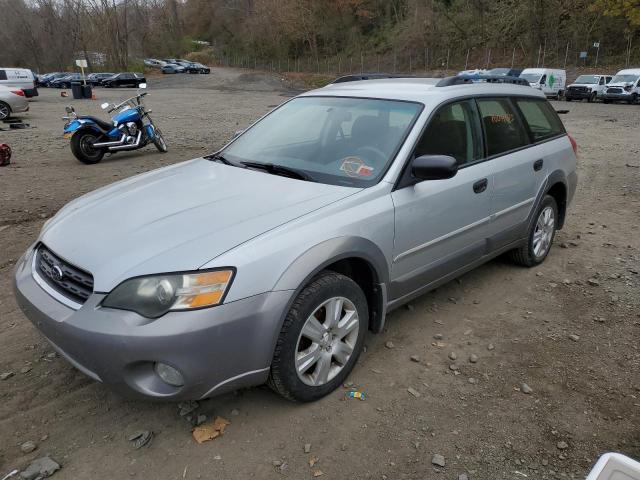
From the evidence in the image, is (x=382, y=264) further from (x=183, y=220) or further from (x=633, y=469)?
(x=633, y=469)

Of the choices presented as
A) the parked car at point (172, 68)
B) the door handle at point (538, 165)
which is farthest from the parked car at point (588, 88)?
the parked car at point (172, 68)

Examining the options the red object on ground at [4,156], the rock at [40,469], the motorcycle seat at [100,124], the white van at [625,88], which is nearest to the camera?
the rock at [40,469]

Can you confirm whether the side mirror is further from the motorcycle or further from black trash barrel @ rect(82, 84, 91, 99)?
black trash barrel @ rect(82, 84, 91, 99)

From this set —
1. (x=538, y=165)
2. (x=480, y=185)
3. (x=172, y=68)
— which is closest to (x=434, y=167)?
(x=480, y=185)

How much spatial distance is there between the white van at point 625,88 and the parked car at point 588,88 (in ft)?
1.99

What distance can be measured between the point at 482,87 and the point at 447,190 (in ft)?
3.83

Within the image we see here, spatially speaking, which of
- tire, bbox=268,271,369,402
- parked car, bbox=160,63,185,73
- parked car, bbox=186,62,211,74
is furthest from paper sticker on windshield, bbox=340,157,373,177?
parked car, bbox=186,62,211,74

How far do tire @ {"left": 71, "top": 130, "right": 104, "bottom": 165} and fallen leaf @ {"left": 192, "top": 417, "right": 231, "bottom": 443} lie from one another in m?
8.42

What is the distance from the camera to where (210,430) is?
2568 mm

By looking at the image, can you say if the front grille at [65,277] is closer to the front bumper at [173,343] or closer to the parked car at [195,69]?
the front bumper at [173,343]

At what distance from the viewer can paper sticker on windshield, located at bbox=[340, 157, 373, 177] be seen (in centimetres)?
307

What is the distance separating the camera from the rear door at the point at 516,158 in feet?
12.6

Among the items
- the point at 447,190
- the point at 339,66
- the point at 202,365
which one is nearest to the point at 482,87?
the point at 447,190

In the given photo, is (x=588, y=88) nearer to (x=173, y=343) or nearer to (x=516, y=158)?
(x=516, y=158)
